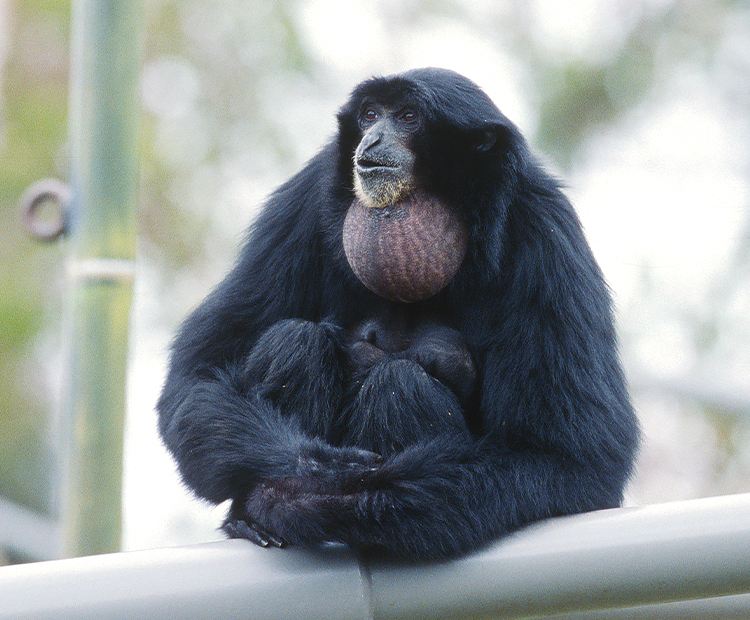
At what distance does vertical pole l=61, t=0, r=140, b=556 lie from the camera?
331 cm

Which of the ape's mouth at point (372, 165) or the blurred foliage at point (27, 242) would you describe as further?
the blurred foliage at point (27, 242)

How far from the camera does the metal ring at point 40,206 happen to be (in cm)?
338

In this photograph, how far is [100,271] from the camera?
3.33 meters

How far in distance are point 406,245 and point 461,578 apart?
3.92 ft

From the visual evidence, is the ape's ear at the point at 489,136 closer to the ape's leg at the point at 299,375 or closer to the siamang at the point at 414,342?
the siamang at the point at 414,342

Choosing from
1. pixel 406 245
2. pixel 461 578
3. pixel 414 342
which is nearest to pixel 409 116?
pixel 406 245

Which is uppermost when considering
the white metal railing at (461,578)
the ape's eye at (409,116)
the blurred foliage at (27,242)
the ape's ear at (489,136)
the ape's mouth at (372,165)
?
the blurred foliage at (27,242)

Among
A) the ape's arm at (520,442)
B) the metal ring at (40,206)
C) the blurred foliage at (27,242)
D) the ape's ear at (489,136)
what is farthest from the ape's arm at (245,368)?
the blurred foliage at (27,242)

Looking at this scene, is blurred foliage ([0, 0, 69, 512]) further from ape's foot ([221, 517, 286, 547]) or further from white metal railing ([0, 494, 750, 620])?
white metal railing ([0, 494, 750, 620])

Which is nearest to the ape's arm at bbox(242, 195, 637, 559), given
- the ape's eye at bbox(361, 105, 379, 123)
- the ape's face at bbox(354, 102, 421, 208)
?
the ape's face at bbox(354, 102, 421, 208)

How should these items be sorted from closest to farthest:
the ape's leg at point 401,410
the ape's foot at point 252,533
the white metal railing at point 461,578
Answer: the white metal railing at point 461,578 → the ape's foot at point 252,533 → the ape's leg at point 401,410

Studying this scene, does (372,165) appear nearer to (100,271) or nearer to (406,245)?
(406,245)

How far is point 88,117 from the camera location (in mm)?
3336

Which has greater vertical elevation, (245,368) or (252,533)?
(245,368)
